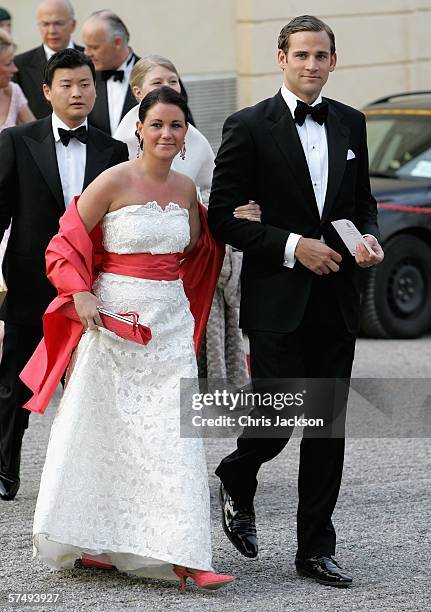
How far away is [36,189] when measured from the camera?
6.42 meters

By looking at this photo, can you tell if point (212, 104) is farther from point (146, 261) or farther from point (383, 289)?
point (146, 261)

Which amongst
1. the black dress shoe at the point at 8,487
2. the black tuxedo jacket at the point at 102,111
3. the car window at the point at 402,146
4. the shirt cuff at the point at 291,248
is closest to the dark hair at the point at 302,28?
the shirt cuff at the point at 291,248

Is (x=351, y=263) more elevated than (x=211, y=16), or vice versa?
(x=211, y=16)

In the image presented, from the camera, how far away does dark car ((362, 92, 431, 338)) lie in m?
11.1

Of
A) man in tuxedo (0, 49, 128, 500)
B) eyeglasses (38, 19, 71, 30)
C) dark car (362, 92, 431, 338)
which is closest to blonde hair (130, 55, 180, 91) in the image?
man in tuxedo (0, 49, 128, 500)

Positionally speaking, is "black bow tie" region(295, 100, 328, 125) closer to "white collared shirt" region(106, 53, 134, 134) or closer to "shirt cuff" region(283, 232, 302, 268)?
"shirt cuff" region(283, 232, 302, 268)

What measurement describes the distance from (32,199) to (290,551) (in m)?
1.91

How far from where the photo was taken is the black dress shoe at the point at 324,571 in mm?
5418

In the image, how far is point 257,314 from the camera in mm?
5492

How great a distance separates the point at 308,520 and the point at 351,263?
0.98 meters

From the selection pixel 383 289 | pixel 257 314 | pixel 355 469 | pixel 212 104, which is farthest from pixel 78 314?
pixel 212 104

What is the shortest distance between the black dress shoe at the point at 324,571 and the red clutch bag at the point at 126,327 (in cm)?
104

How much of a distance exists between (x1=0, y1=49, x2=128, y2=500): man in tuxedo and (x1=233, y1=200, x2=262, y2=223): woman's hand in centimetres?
121

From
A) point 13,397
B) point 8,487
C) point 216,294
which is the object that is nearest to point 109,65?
point 216,294
